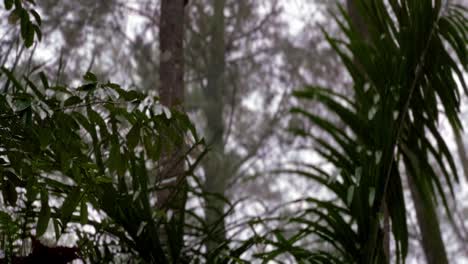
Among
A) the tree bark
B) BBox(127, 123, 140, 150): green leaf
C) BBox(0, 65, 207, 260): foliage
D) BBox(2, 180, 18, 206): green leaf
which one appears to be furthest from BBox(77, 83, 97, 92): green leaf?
the tree bark

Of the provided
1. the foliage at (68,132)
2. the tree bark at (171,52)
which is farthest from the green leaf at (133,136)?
the tree bark at (171,52)

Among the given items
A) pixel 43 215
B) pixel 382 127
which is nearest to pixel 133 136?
pixel 43 215

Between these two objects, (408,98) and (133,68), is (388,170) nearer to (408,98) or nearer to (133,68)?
(408,98)

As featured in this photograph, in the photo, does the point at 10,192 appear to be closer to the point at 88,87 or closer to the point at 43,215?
the point at 43,215

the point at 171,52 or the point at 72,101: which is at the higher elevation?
the point at 171,52

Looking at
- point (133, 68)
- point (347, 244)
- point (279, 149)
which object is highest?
point (133, 68)

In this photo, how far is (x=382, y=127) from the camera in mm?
1538

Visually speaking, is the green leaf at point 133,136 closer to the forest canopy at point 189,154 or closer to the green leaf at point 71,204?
the forest canopy at point 189,154

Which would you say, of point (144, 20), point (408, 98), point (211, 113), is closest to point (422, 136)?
point (408, 98)

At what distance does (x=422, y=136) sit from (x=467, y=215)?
38.0ft

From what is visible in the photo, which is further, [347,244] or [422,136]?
[422,136]

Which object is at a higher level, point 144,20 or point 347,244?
point 144,20

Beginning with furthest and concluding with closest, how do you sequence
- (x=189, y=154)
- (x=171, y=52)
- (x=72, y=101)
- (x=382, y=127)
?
(x=171, y=52)
(x=189, y=154)
(x=382, y=127)
(x=72, y=101)

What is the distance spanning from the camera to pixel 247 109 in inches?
305
